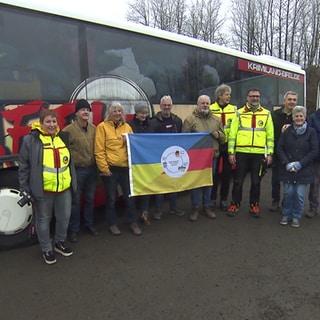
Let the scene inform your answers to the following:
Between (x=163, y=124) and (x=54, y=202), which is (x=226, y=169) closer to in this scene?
(x=163, y=124)

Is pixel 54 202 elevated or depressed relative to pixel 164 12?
depressed

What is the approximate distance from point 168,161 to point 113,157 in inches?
40.6

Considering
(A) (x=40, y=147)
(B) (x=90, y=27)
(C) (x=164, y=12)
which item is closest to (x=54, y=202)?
(A) (x=40, y=147)

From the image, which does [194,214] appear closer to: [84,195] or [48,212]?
[84,195]

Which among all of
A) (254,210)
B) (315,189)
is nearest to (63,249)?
(254,210)

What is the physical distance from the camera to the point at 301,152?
495cm

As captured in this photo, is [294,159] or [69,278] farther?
[294,159]

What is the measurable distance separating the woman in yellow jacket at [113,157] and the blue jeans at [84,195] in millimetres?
148

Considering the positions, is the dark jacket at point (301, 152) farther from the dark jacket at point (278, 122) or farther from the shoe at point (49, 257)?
the shoe at point (49, 257)

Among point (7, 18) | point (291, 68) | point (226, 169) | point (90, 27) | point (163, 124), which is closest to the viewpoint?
point (7, 18)

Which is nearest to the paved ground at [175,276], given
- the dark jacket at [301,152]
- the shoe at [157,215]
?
the shoe at [157,215]

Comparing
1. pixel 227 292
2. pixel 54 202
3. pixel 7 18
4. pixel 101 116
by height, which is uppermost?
pixel 7 18

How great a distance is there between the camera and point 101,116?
16.0ft

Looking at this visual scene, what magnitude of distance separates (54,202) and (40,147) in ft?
2.26
